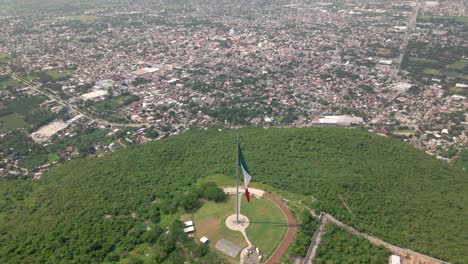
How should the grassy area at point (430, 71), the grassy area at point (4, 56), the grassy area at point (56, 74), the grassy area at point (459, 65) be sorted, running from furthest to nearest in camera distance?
the grassy area at point (4, 56), the grassy area at point (56, 74), the grassy area at point (459, 65), the grassy area at point (430, 71)

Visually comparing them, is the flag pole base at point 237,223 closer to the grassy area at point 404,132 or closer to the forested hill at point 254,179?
the forested hill at point 254,179

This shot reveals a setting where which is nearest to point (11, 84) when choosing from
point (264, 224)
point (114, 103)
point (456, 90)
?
point (114, 103)

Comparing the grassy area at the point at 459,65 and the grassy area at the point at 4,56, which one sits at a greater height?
the grassy area at the point at 4,56

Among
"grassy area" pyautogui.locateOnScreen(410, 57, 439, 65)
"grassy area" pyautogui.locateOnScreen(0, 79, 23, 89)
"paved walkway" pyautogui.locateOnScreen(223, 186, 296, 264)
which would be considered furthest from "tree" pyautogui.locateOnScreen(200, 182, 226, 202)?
"grassy area" pyautogui.locateOnScreen(410, 57, 439, 65)

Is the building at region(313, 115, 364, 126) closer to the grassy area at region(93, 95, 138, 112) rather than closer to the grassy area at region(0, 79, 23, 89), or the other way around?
the grassy area at region(93, 95, 138, 112)

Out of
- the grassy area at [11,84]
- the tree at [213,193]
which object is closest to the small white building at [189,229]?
the tree at [213,193]
